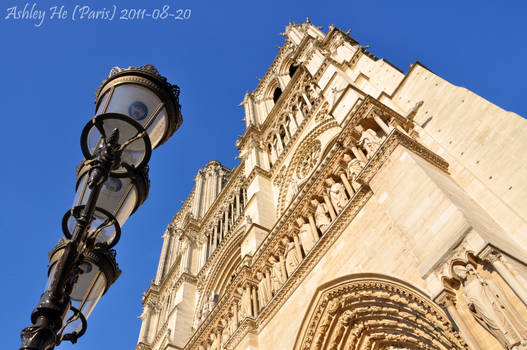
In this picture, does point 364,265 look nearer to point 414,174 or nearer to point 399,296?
point 399,296

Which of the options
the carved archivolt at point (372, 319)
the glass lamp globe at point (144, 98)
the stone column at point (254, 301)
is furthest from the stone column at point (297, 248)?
the glass lamp globe at point (144, 98)

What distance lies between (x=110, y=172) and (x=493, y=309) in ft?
12.9

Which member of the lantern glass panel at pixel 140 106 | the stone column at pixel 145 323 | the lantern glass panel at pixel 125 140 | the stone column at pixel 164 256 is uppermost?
the stone column at pixel 164 256

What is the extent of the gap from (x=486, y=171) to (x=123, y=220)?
19.1ft

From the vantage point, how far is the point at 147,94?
4285 millimetres

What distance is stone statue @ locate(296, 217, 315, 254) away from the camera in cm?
952

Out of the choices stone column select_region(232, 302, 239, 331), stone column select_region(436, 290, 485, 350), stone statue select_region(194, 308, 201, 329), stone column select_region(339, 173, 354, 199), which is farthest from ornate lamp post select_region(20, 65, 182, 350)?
stone statue select_region(194, 308, 201, 329)

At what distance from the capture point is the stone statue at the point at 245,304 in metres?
10.2

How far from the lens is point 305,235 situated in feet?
32.7

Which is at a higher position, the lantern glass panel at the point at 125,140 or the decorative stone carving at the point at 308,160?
the decorative stone carving at the point at 308,160

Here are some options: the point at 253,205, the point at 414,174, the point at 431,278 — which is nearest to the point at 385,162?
the point at 414,174

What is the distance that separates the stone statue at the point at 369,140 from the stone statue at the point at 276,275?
11.6ft

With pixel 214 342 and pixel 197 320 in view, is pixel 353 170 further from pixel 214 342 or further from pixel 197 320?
pixel 197 320

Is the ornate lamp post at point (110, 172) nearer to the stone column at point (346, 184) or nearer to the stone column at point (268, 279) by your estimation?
the stone column at point (346, 184)
